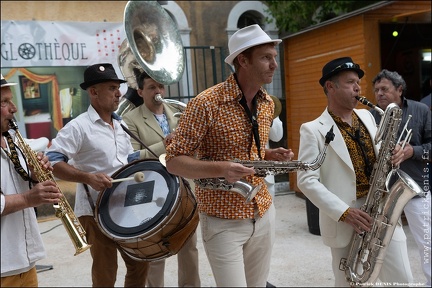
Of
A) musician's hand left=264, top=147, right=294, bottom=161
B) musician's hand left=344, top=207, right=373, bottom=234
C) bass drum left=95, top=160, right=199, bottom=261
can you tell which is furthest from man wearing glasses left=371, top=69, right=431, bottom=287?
bass drum left=95, top=160, right=199, bottom=261

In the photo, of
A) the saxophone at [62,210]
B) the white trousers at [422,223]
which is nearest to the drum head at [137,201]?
the saxophone at [62,210]

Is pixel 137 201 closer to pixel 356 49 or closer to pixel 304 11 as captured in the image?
pixel 356 49

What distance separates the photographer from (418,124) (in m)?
4.50

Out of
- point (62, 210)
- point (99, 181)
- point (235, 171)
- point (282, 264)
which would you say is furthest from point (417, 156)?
point (62, 210)

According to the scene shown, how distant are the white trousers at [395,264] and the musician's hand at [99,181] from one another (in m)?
1.53

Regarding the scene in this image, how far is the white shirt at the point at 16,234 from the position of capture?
270 centimetres

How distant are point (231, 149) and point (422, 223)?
79.0 inches

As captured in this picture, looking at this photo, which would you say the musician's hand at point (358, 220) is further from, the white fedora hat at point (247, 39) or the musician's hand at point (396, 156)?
the white fedora hat at point (247, 39)

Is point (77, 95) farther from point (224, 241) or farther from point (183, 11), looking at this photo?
point (224, 241)

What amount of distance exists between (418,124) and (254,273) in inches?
84.5

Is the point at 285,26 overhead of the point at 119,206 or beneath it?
overhead

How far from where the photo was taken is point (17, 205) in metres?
2.66

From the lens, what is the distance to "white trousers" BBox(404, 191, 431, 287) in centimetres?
414

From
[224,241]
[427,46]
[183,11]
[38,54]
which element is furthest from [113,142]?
[427,46]
